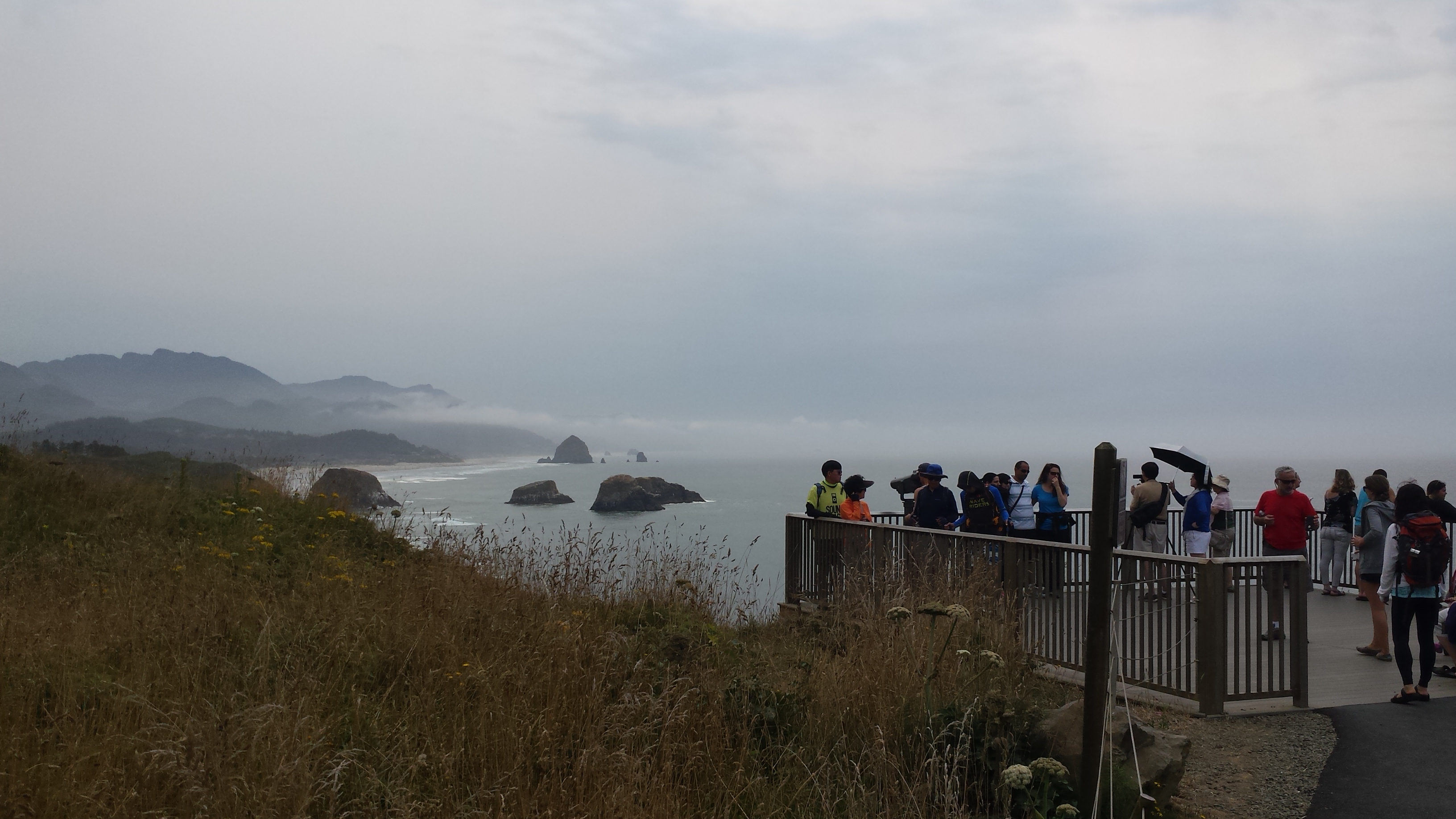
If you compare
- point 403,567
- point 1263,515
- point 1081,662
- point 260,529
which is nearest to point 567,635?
point 403,567

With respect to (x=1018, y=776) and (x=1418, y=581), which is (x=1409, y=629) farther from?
(x=1018, y=776)

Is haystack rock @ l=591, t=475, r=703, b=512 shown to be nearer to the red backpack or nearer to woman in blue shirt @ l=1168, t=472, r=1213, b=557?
woman in blue shirt @ l=1168, t=472, r=1213, b=557

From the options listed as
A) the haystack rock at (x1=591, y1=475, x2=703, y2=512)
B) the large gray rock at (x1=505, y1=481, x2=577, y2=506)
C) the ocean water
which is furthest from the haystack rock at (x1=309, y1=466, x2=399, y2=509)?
the large gray rock at (x1=505, y1=481, x2=577, y2=506)

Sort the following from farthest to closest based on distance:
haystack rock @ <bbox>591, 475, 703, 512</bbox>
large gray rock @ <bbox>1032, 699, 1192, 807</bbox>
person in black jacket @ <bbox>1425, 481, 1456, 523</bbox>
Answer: haystack rock @ <bbox>591, 475, 703, 512</bbox> < person in black jacket @ <bbox>1425, 481, 1456, 523</bbox> < large gray rock @ <bbox>1032, 699, 1192, 807</bbox>

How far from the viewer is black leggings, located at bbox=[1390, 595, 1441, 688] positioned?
7.95m

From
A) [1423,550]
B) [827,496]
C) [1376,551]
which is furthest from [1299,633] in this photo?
[827,496]

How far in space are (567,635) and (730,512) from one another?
106 meters

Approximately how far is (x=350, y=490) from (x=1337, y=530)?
1478 centimetres

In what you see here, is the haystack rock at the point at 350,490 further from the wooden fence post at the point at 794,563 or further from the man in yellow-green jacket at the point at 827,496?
the man in yellow-green jacket at the point at 827,496

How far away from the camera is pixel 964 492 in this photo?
13398 millimetres

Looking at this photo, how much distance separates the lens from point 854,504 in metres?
12.5

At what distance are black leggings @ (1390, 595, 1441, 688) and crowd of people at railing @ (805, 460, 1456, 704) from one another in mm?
12

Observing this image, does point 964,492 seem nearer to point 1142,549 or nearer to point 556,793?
point 1142,549

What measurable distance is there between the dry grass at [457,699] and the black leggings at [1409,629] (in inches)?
115
